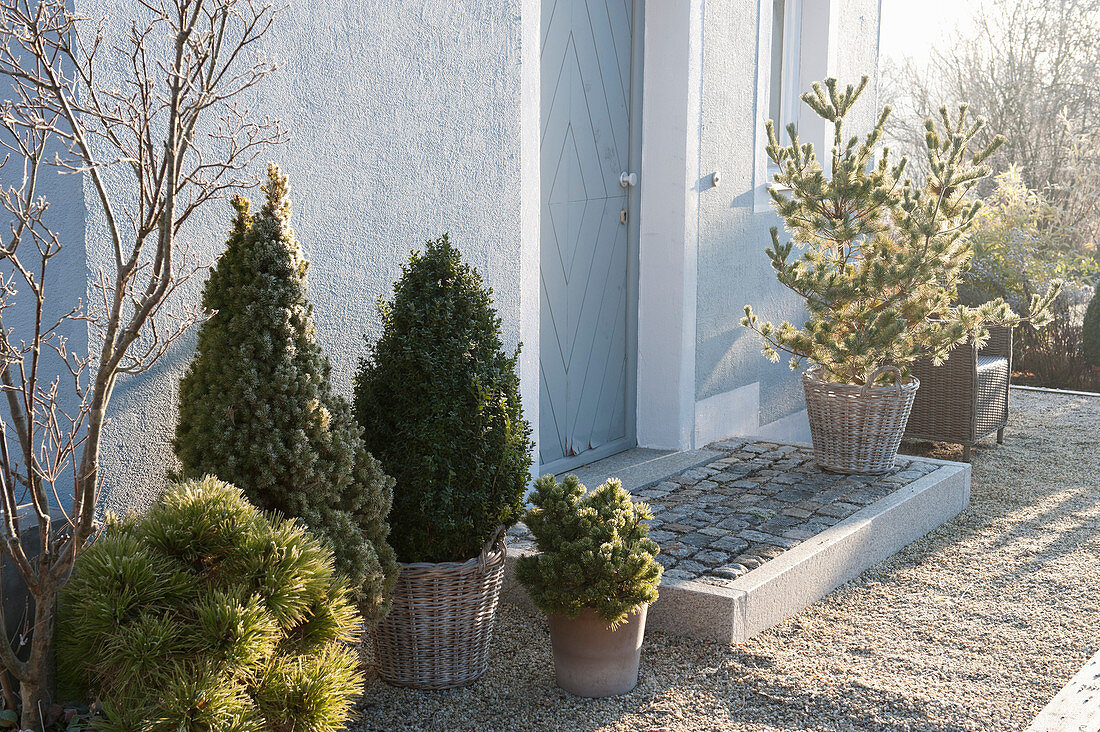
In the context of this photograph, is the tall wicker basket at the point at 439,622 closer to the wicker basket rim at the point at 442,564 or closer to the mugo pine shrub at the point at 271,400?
the wicker basket rim at the point at 442,564

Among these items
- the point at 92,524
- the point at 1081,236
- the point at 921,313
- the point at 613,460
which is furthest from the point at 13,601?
the point at 1081,236

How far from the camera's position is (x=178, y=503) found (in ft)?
7.59

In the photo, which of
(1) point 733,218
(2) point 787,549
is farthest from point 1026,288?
(2) point 787,549

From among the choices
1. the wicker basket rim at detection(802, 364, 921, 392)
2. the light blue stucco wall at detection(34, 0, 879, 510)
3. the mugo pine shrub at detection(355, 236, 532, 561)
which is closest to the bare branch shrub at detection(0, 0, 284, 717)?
the light blue stucco wall at detection(34, 0, 879, 510)

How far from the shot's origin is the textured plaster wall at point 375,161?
301 cm

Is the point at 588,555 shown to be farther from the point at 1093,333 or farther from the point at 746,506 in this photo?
the point at 1093,333

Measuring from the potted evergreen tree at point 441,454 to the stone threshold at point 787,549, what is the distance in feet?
1.24

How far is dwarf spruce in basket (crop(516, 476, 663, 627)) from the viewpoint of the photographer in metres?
3.01

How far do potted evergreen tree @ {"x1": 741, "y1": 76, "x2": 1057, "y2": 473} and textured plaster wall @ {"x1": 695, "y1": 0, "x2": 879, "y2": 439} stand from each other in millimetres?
872

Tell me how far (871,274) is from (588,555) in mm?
2599

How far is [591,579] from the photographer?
302cm

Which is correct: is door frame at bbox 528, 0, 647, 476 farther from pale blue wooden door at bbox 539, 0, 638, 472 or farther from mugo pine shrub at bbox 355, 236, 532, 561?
mugo pine shrub at bbox 355, 236, 532, 561

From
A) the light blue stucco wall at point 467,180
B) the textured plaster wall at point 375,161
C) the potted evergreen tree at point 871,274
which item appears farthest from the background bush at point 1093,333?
the textured plaster wall at point 375,161

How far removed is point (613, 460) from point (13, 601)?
3681 millimetres
